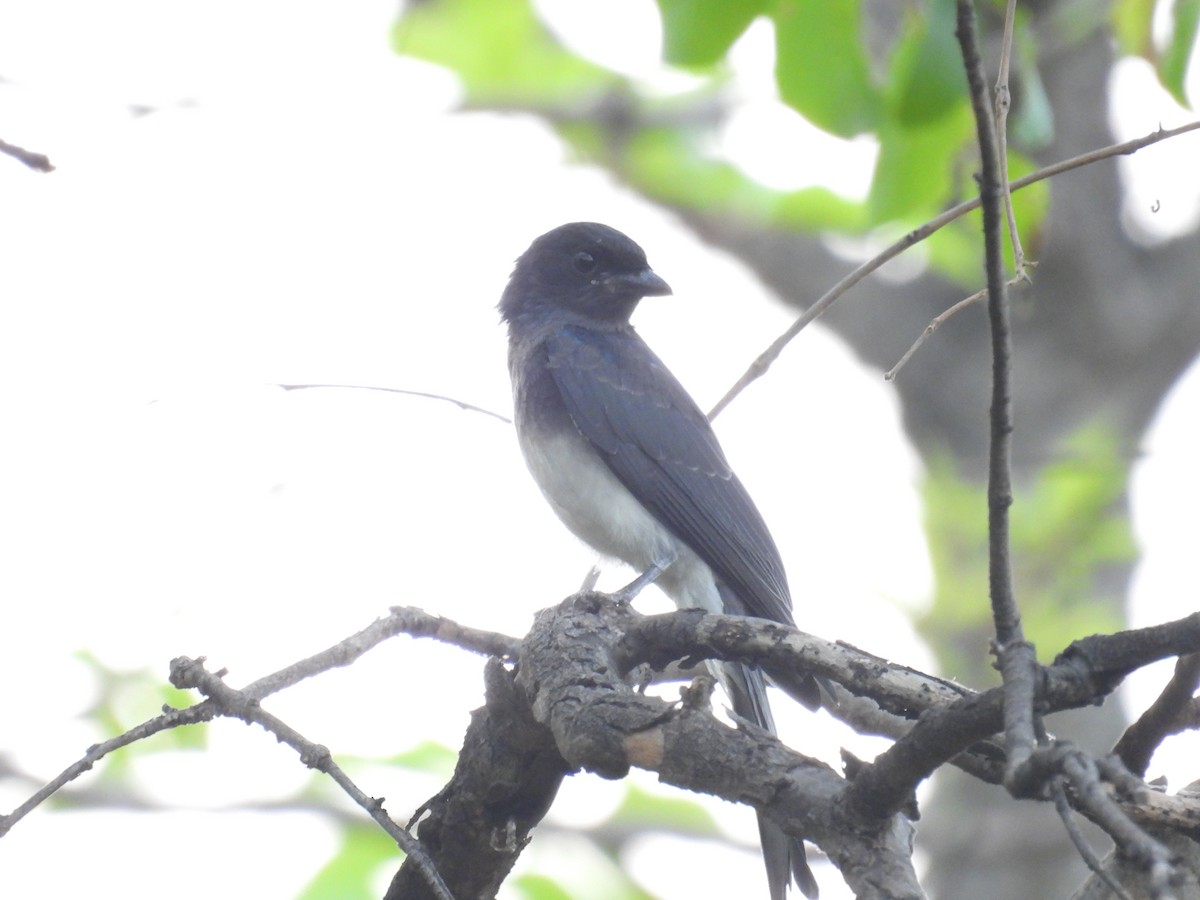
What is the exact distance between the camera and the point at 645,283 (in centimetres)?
699

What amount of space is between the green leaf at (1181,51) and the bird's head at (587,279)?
390 cm

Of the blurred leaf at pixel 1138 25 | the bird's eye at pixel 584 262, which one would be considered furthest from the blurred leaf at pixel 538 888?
the blurred leaf at pixel 1138 25

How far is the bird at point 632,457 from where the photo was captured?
561 cm

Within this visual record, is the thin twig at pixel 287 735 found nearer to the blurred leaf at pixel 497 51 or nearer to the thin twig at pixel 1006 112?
the thin twig at pixel 1006 112

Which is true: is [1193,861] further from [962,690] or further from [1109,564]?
[1109,564]

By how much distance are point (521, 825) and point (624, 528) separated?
2540mm

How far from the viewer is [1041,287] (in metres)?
11.1

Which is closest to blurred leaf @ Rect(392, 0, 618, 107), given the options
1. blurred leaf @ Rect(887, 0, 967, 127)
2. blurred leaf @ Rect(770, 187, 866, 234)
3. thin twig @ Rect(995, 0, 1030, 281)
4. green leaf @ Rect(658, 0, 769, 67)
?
blurred leaf @ Rect(770, 187, 866, 234)

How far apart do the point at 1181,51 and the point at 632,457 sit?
10.6 ft

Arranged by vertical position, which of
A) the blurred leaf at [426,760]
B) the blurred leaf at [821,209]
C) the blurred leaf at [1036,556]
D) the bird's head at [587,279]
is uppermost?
the blurred leaf at [821,209]

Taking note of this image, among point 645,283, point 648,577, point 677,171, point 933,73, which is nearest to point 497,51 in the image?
point 677,171

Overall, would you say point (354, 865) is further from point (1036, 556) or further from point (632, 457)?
point (1036, 556)

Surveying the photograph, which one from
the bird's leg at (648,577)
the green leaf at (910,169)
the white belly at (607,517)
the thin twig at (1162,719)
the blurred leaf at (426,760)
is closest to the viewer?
the thin twig at (1162,719)

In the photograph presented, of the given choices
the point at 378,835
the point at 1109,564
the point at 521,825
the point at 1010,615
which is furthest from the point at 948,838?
the point at 1010,615
